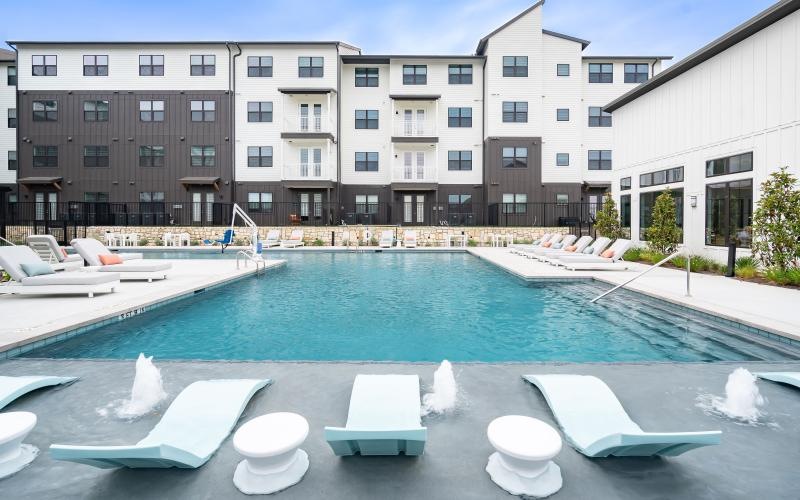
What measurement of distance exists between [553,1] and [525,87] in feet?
18.0

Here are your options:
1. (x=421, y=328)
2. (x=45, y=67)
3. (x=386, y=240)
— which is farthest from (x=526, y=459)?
(x=45, y=67)

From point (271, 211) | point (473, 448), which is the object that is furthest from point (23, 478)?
point (271, 211)

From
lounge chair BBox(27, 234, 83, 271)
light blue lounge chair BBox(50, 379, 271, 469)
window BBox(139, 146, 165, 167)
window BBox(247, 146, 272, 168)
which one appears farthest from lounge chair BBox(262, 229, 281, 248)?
light blue lounge chair BBox(50, 379, 271, 469)

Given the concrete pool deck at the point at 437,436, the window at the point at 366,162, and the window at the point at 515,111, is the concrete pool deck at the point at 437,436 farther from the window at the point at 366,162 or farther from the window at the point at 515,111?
the window at the point at 515,111

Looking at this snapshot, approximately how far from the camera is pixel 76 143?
29188 millimetres

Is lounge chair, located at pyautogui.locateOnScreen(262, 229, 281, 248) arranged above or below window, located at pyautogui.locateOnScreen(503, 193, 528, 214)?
below

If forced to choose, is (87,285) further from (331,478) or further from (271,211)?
(271,211)

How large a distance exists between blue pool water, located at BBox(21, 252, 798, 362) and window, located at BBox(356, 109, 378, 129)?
20499 millimetres

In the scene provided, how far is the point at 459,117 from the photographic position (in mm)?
29641

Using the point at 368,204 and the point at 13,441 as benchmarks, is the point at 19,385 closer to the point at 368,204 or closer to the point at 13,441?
the point at 13,441

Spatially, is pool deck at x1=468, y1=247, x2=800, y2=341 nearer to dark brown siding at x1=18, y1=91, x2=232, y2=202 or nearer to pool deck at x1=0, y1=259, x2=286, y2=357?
pool deck at x1=0, y1=259, x2=286, y2=357

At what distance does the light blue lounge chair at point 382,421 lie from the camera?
263 cm

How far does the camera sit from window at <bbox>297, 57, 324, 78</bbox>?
28.9m

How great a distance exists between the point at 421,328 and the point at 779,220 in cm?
892
